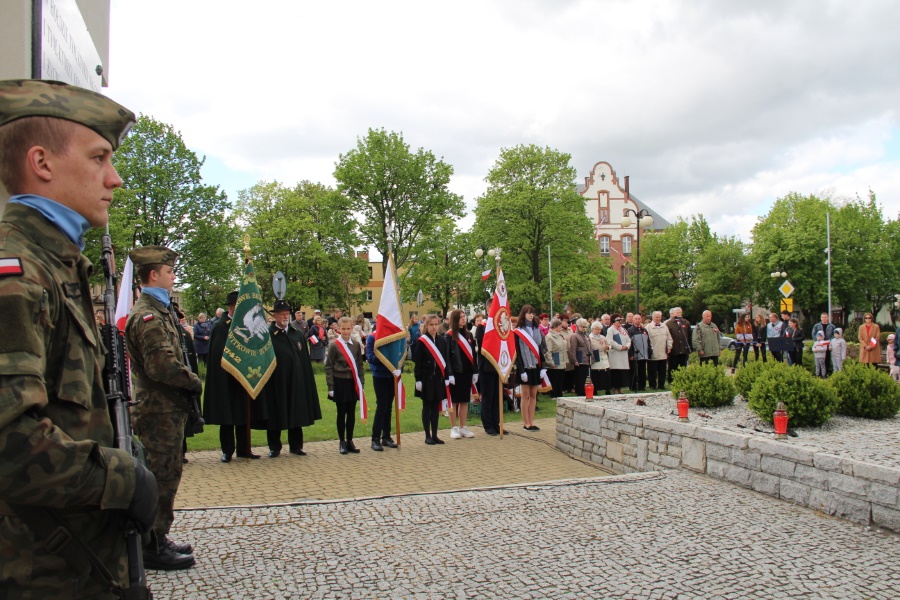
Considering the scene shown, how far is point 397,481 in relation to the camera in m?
7.97

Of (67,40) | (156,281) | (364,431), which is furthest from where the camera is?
(364,431)

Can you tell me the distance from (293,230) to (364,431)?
35228 mm

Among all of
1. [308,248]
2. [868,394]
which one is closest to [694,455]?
[868,394]

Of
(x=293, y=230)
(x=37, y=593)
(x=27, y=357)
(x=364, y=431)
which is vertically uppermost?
(x=293, y=230)

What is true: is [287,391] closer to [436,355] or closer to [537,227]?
[436,355]

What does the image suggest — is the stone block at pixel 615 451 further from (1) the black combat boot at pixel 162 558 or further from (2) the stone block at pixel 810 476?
(1) the black combat boot at pixel 162 558

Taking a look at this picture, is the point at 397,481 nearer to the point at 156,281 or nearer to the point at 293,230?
the point at 156,281

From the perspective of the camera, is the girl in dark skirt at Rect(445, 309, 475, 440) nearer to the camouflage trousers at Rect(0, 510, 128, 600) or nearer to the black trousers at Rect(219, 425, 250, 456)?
the black trousers at Rect(219, 425, 250, 456)

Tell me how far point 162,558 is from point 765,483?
551 cm

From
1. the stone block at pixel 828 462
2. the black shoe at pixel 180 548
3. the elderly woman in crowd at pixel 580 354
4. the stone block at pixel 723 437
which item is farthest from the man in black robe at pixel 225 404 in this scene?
the elderly woman in crowd at pixel 580 354

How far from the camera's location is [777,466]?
645cm

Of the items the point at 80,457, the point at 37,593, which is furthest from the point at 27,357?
the point at 37,593

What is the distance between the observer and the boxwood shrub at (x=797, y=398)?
7.61m

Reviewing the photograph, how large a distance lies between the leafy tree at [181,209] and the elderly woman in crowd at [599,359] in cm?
2677
